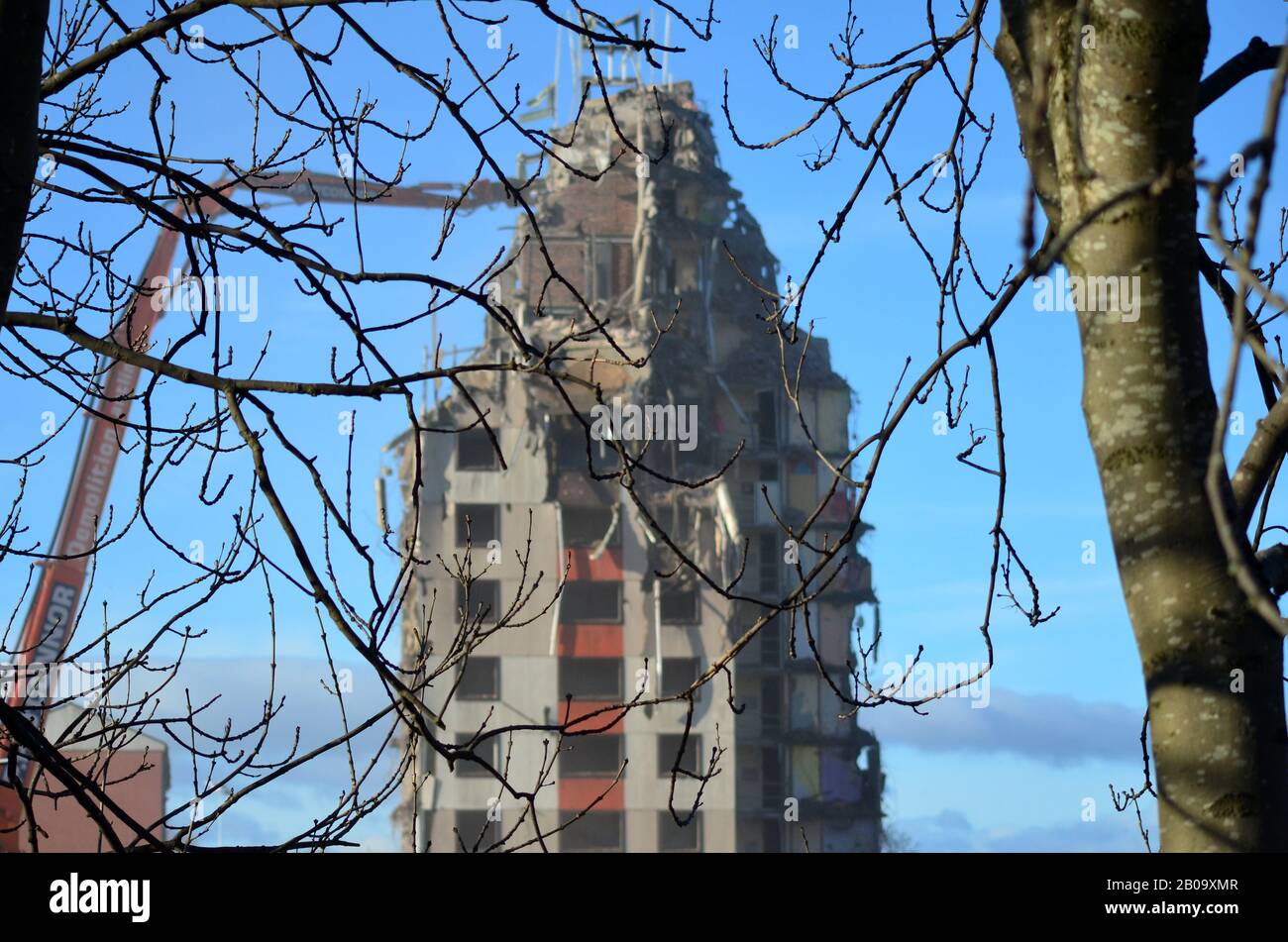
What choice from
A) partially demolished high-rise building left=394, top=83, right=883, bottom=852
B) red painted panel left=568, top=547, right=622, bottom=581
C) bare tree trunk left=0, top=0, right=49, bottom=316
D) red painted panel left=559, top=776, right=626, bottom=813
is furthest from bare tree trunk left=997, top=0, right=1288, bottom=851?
red painted panel left=568, top=547, right=622, bottom=581

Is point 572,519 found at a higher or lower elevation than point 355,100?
higher

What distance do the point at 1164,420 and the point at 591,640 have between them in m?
48.1

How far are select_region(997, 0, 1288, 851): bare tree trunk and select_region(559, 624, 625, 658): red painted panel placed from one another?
1873 inches

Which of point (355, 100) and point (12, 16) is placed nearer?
point (12, 16)

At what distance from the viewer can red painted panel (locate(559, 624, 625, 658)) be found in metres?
50.9

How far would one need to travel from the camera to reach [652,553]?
51500 mm

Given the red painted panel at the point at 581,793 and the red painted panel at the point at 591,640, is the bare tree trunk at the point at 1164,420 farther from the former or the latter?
the red painted panel at the point at 591,640

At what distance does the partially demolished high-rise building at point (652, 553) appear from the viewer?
49250mm

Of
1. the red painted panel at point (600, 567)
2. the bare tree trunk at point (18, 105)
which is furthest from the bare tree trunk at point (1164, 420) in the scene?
the red painted panel at point (600, 567)

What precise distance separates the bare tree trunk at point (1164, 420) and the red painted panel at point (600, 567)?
156 feet
